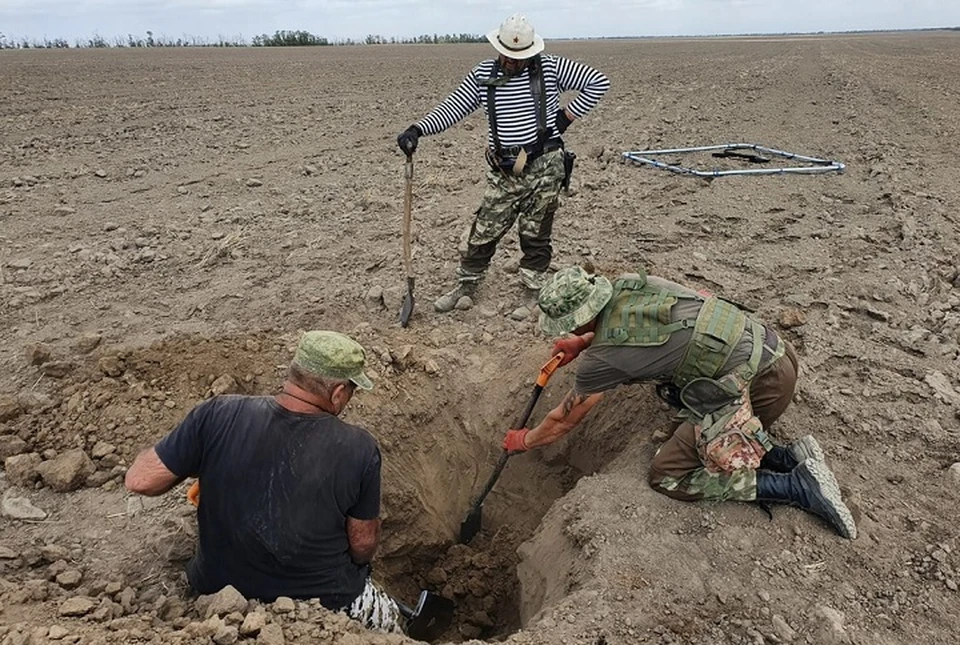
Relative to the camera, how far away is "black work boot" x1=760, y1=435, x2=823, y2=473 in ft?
11.8

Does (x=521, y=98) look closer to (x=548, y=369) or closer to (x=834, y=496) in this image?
(x=548, y=369)

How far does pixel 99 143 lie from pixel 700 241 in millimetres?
8275

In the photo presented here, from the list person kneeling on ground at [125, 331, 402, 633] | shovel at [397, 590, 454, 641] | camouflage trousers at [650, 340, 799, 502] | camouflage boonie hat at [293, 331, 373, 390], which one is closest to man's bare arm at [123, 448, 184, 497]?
person kneeling on ground at [125, 331, 402, 633]

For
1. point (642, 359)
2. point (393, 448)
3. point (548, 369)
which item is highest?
point (642, 359)

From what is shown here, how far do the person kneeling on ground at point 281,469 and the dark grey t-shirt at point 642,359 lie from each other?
3.99 feet

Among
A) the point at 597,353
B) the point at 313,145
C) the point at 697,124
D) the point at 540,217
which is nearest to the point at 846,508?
the point at 597,353

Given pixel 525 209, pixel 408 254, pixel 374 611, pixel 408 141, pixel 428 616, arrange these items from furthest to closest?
pixel 408 254
pixel 525 209
pixel 408 141
pixel 428 616
pixel 374 611

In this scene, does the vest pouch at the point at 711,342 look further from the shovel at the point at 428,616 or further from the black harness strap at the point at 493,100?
the black harness strap at the point at 493,100

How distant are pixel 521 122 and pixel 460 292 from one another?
133 cm

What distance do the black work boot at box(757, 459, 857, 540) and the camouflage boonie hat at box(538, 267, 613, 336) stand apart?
3.64 feet

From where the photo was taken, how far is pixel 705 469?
3432 millimetres

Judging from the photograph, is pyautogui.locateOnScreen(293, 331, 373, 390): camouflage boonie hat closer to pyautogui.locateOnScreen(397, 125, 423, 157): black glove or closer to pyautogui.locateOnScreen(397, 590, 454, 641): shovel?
pyautogui.locateOnScreen(397, 590, 454, 641): shovel

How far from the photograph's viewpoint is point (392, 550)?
4184 millimetres

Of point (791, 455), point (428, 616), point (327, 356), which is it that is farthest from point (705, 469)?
point (327, 356)
